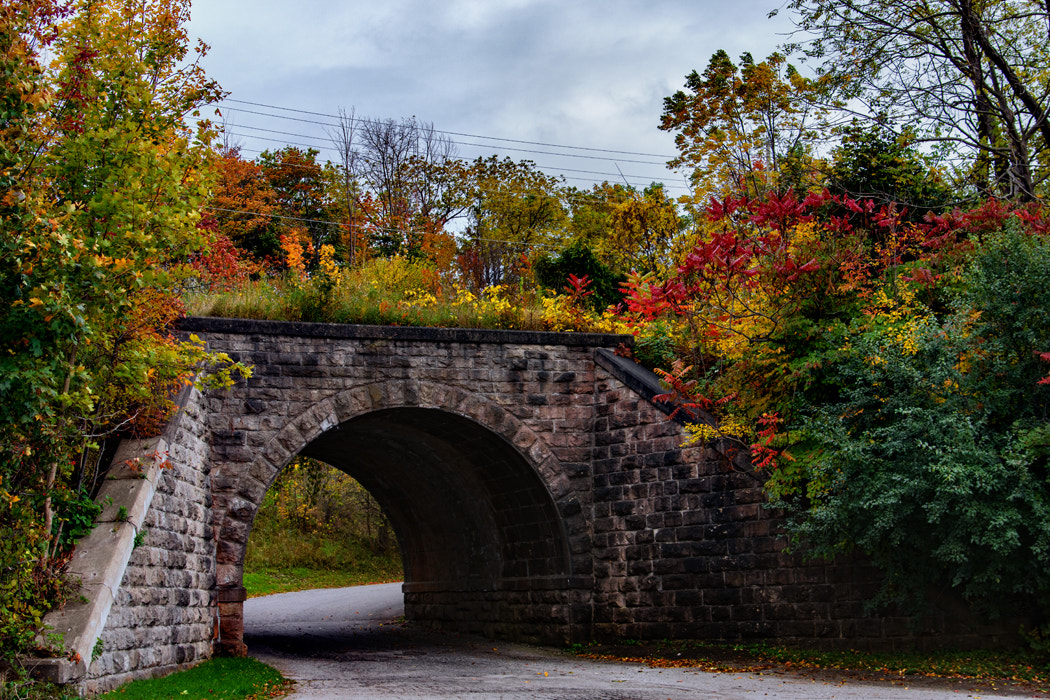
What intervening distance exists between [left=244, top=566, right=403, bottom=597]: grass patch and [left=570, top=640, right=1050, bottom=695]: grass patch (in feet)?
54.7

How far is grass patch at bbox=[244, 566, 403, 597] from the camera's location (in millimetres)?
27031

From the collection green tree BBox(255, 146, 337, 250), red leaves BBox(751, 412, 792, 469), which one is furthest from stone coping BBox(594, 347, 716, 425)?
green tree BBox(255, 146, 337, 250)

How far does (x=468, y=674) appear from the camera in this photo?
10727 millimetres

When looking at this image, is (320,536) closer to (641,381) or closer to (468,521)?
(468,521)

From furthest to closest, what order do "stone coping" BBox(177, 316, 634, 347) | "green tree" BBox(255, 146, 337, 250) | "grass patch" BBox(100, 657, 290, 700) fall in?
1. "green tree" BBox(255, 146, 337, 250)
2. "stone coping" BBox(177, 316, 634, 347)
3. "grass patch" BBox(100, 657, 290, 700)

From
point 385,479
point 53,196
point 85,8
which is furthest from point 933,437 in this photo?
point 385,479

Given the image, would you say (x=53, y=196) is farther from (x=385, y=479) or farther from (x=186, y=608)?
(x=385, y=479)

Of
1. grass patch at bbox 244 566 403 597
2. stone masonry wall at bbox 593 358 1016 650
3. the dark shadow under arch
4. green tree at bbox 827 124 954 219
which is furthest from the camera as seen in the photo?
grass patch at bbox 244 566 403 597

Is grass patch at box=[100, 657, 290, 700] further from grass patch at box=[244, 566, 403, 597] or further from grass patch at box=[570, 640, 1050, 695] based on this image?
grass patch at box=[244, 566, 403, 597]

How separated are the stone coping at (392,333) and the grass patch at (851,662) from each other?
4492 mm

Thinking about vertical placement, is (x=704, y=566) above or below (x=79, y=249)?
below

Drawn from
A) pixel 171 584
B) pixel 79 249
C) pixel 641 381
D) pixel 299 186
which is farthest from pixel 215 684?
pixel 299 186

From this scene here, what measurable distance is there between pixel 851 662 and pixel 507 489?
6.12 meters

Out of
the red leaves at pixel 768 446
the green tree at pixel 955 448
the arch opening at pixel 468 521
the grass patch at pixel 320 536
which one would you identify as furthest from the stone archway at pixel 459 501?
the grass patch at pixel 320 536
